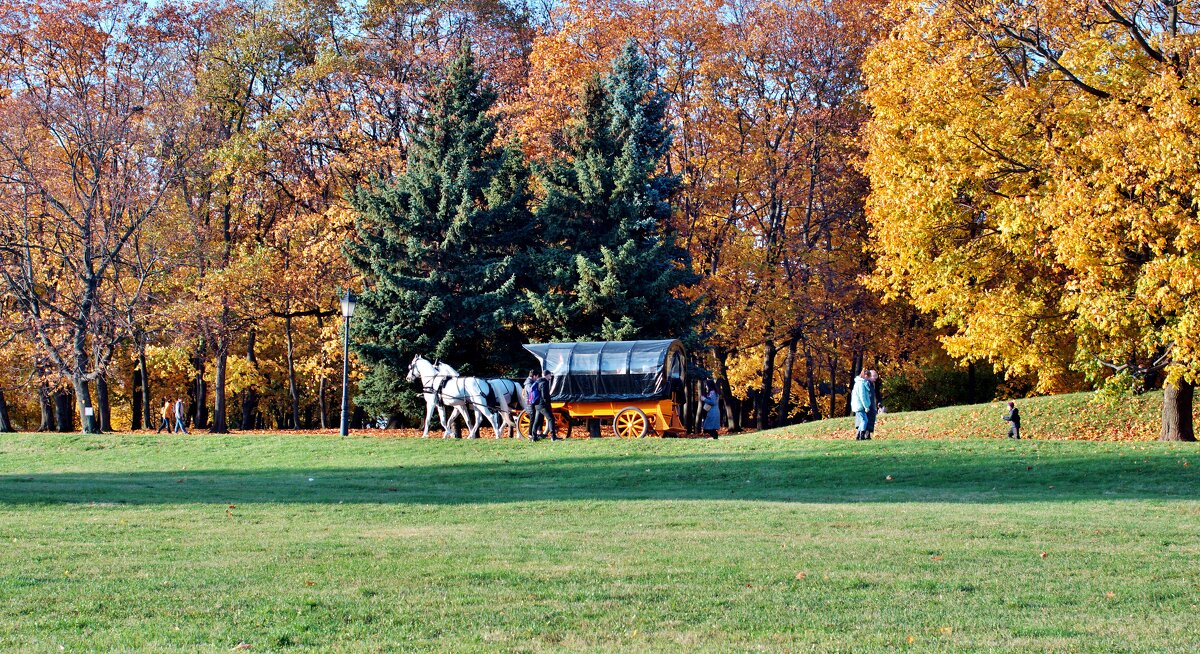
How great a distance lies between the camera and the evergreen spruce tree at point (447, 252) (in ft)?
119

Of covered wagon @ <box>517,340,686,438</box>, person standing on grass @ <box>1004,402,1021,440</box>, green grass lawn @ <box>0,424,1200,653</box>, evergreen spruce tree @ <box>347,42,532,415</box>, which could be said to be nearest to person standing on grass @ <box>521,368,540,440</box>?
covered wagon @ <box>517,340,686,438</box>

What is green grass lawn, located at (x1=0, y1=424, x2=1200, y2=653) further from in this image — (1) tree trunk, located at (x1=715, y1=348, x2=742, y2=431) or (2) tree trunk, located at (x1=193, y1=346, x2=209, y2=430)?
(2) tree trunk, located at (x1=193, y1=346, x2=209, y2=430)

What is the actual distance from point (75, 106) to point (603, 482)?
26.0 m

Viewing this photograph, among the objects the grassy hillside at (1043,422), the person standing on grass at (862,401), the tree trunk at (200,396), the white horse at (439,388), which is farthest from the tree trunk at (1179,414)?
the tree trunk at (200,396)

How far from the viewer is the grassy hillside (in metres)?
31.6

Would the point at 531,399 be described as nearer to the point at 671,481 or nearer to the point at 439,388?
the point at 439,388

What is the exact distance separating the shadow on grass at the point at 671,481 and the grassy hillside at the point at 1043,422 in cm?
781

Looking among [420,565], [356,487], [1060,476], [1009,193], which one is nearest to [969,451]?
[1060,476]

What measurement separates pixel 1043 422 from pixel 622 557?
79.9 feet

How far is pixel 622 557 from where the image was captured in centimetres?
1156

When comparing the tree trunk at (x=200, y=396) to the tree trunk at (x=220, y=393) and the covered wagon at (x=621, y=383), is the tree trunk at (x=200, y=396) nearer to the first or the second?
the tree trunk at (x=220, y=393)

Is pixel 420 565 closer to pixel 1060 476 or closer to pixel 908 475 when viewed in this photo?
pixel 908 475

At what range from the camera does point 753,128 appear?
42562 millimetres

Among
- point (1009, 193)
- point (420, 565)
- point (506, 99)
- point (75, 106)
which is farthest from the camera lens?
point (506, 99)
